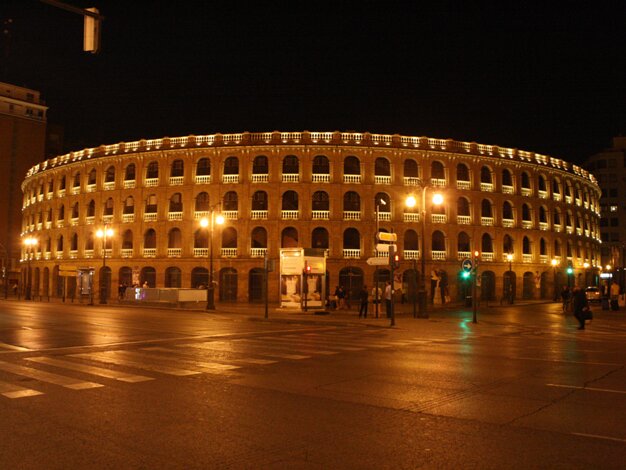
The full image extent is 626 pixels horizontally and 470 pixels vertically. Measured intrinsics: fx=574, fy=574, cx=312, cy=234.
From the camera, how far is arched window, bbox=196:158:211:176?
170ft

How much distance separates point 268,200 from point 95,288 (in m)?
19.6

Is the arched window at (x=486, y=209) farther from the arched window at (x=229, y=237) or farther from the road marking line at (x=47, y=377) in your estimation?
the road marking line at (x=47, y=377)

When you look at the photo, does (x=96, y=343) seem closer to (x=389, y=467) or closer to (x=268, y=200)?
(x=389, y=467)

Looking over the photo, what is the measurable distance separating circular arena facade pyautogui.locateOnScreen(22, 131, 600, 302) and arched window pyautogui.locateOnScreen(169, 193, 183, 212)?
0.13m

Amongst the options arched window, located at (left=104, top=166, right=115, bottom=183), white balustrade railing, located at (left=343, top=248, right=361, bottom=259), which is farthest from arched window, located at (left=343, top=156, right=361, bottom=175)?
arched window, located at (left=104, top=166, right=115, bottom=183)

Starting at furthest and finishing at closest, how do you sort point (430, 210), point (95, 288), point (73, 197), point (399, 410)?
point (73, 197) < point (95, 288) < point (430, 210) < point (399, 410)

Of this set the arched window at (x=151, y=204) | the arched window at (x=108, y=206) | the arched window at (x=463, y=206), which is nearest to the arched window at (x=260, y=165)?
the arched window at (x=151, y=204)

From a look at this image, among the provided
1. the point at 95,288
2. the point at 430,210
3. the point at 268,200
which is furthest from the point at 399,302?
the point at 95,288

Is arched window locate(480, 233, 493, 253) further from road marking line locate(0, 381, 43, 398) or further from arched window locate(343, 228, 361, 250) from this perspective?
road marking line locate(0, 381, 43, 398)

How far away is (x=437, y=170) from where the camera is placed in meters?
52.2

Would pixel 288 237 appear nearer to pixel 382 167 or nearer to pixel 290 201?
pixel 290 201

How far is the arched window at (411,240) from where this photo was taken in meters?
50.9

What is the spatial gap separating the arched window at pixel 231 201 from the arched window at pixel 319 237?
23.7ft

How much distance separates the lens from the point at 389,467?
5.47 metres
